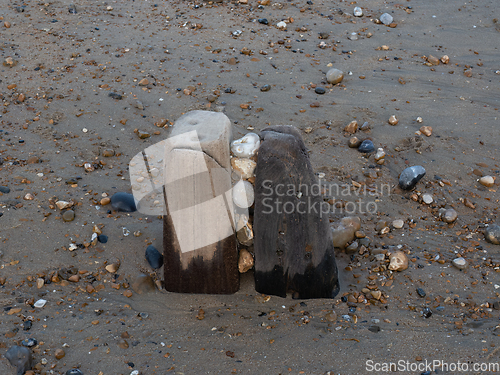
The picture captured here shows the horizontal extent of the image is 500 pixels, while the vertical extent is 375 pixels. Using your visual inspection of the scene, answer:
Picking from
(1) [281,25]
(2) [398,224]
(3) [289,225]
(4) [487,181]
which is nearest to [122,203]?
(3) [289,225]

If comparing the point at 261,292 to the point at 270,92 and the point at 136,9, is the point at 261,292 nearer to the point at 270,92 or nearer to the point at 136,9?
the point at 270,92

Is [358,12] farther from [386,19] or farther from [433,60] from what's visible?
[433,60]

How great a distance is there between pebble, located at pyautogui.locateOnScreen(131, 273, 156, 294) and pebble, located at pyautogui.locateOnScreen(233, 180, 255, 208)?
92 centimetres

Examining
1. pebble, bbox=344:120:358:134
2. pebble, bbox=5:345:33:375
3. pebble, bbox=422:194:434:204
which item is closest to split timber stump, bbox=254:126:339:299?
pebble, bbox=422:194:434:204

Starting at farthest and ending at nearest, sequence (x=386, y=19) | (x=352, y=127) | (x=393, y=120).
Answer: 1. (x=386, y=19)
2. (x=393, y=120)
3. (x=352, y=127)

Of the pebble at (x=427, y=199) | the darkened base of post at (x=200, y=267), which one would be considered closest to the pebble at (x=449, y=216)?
the pebble at (x=427, y=199)

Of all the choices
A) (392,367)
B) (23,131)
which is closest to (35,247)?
(23,131)

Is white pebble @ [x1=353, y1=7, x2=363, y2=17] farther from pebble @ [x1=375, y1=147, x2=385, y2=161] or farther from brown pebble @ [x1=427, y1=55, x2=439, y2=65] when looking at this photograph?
pebble @ [x1=375, y1=147, x2=385, y2=161]

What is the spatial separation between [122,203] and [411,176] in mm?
2704

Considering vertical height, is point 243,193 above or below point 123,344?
above

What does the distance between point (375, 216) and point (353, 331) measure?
1295mm

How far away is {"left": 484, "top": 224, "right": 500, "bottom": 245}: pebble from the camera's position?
3.66 metres

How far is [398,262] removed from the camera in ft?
11.2

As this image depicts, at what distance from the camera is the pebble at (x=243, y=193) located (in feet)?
10.1
